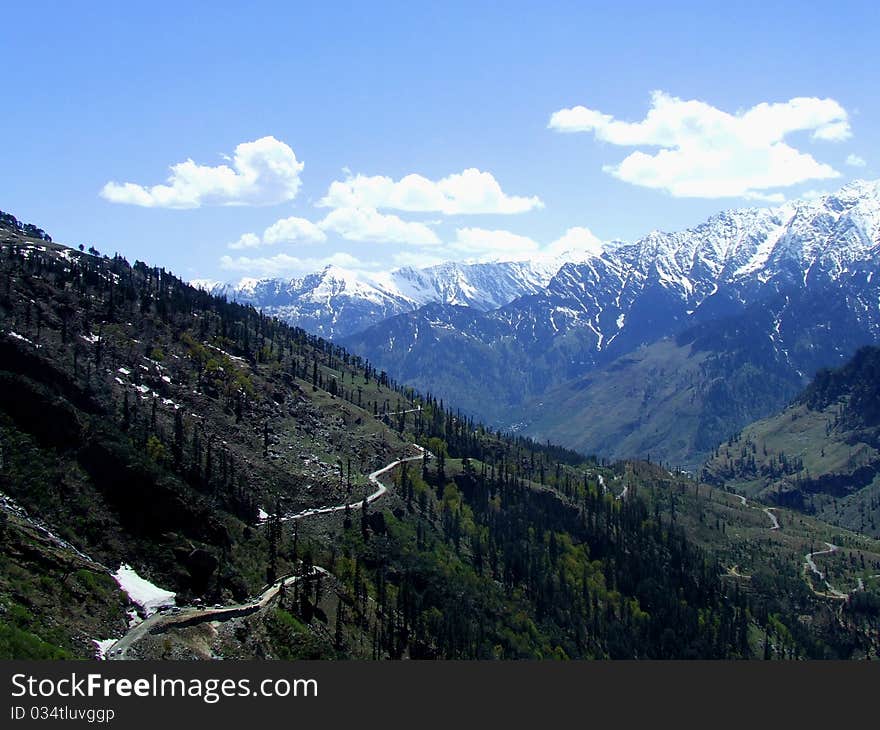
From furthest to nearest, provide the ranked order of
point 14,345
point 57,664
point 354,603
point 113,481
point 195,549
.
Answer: point 14,345 < point 354,603 < point 113,481 < point 195,549 < point 57,664

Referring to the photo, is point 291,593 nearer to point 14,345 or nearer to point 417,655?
point 417,655

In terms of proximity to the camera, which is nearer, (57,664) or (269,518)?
(57,664)

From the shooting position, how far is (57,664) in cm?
7944

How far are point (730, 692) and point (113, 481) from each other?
107448 mm

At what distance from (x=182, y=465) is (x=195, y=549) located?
56.2 m

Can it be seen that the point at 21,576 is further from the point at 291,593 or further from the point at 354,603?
the point at 354,603

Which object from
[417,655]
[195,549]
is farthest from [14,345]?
[417,655]

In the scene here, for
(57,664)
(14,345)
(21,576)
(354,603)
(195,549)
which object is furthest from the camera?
(14,345)

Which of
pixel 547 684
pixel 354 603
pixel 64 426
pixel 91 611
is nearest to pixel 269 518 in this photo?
pixel 354 603

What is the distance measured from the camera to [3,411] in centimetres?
14962

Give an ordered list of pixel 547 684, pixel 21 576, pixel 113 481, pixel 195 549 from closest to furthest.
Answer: pixel 547 684
pixel 21 576
pixel 195 549
pixel 113 481

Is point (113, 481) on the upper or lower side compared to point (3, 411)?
lower

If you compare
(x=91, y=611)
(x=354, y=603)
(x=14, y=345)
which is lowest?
(x=354, y=603)

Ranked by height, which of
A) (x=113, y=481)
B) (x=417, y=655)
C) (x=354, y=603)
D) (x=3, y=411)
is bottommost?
(x=417, y=655)
